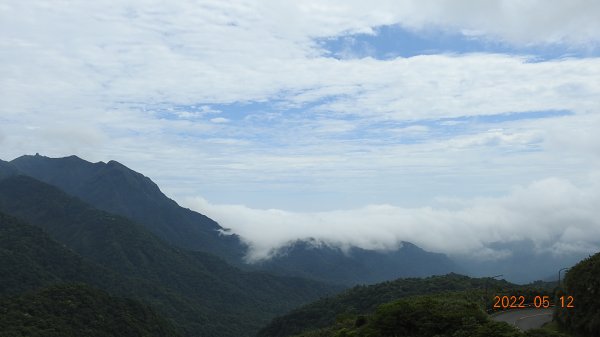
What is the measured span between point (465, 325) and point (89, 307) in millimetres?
107149

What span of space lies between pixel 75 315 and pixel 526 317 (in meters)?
101

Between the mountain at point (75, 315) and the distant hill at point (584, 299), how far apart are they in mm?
92249

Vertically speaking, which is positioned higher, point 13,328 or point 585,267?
point 585,267

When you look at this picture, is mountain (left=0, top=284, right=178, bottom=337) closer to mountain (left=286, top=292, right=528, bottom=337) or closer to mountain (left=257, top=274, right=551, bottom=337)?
mountain (left=257, top=274, right=551, bottom=337)

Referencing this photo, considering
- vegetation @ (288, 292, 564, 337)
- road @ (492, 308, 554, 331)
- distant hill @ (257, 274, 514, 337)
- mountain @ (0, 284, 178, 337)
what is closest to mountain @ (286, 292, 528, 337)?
vegetation @ (288, 292, 564, 337)

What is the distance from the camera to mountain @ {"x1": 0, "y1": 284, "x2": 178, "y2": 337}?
9825 cm

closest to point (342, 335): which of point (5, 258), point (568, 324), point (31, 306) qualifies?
point (568, 324)

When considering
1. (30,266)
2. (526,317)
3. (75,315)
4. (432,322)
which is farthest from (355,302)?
(30,266)

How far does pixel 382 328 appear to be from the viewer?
36.7 metres

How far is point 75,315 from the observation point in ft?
367

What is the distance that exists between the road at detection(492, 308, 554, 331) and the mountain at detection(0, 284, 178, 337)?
281 feet

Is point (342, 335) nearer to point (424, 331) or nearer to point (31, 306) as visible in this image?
point (424, 331)

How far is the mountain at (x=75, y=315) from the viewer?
98.2 m
